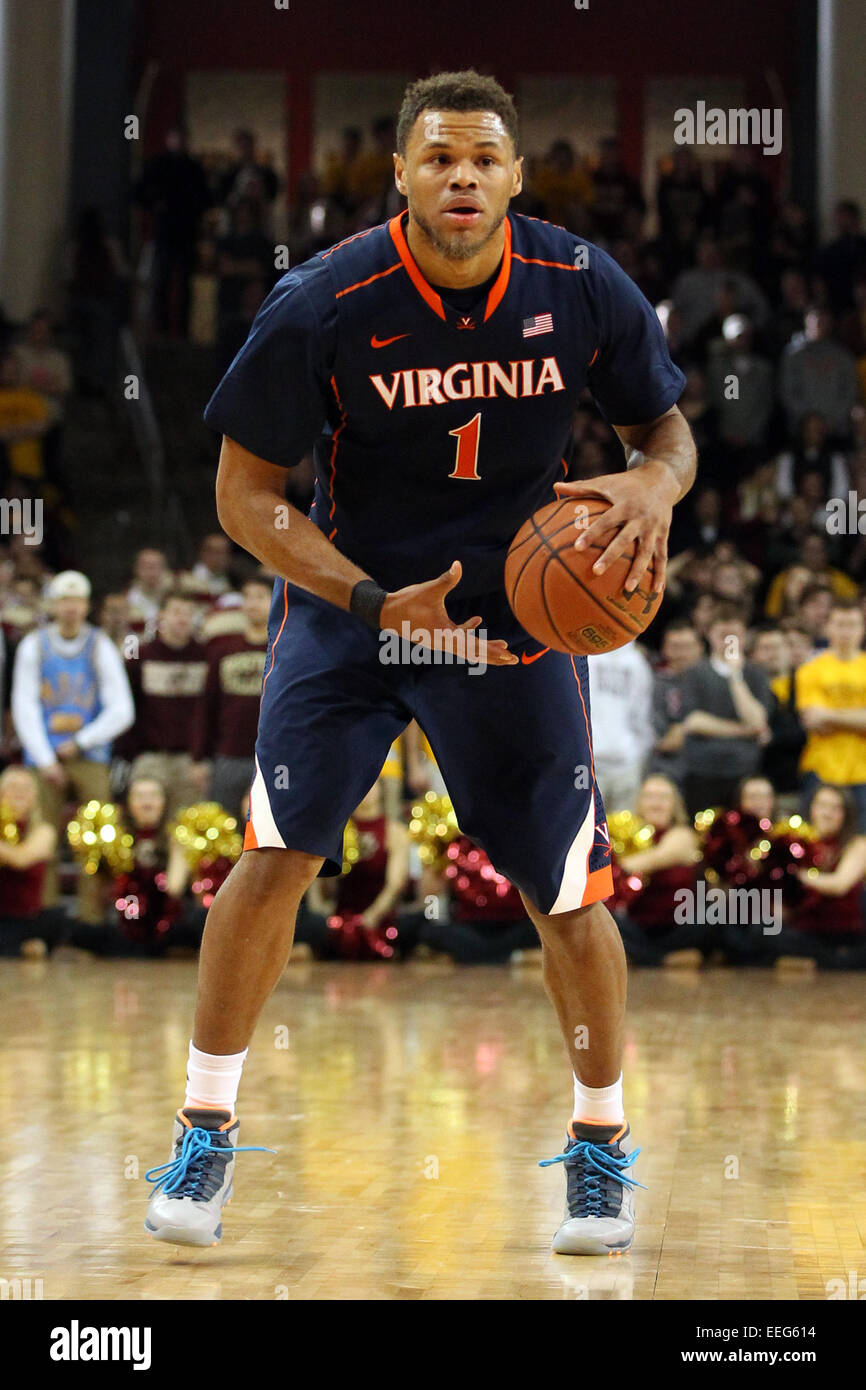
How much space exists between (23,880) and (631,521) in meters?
5.47

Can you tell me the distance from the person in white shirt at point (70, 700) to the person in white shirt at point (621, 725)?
2.22m

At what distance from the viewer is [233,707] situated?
8148mm

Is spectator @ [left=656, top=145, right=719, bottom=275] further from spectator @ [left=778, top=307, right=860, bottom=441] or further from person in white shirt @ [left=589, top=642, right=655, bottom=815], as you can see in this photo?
person in white shirt @ [left=589, top=642, right=655, bottom=815]

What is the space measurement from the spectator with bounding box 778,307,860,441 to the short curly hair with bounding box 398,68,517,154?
8.59m

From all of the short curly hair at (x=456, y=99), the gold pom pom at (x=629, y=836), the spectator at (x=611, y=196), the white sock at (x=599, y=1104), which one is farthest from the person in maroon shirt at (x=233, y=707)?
the spectator at (x=611, y=196)

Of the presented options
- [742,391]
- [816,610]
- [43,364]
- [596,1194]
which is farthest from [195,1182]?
[43,364]

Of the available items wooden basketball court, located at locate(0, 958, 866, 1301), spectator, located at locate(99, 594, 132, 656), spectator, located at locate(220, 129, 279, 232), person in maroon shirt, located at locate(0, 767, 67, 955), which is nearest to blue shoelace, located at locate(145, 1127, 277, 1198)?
wooden basketball court, located at locate(0, 958, 866, 1301)

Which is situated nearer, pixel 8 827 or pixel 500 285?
pixel 500 285

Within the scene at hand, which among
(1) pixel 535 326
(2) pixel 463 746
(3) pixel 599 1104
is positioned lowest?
(3) pixel 599 1104

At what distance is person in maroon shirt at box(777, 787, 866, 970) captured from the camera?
24.7 feet

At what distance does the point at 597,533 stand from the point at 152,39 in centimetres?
1532

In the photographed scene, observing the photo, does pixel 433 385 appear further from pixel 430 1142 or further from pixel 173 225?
Result: pixel 173 225

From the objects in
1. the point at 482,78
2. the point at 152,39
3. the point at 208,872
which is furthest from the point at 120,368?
the point at 482,78

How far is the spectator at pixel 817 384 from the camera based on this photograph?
11.4 metres
